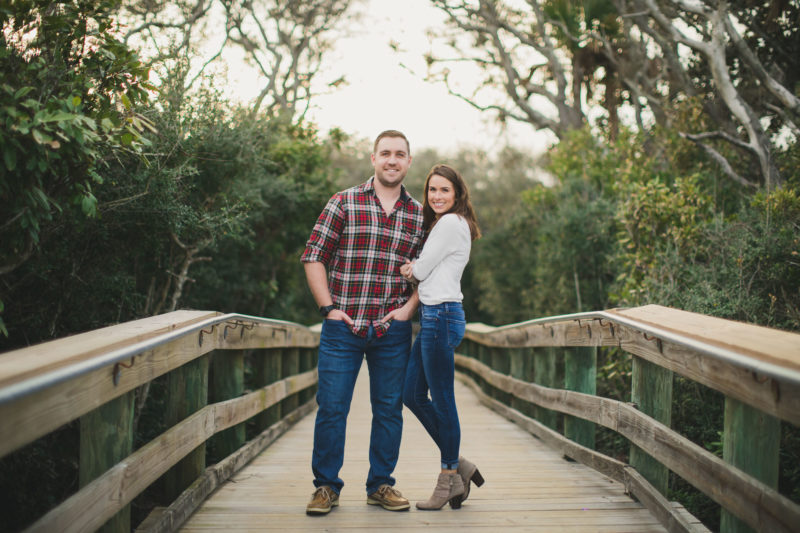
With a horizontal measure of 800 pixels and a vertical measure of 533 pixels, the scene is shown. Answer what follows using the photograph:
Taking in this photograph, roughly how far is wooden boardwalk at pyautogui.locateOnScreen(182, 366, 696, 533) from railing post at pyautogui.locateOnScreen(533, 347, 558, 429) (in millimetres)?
254

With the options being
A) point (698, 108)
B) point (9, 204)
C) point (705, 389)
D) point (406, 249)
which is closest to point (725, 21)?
Answer: point (698, 108)

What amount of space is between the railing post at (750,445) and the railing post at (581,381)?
193cm

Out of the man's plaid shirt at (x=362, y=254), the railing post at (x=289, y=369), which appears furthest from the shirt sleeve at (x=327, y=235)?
the railing post at (x=289, y=369)

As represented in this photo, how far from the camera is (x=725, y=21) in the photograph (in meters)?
7.80

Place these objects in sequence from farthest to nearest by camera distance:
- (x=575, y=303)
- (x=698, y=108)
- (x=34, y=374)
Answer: (x=575, y=303) → (x=698, y=108) → (x=34, y=374)

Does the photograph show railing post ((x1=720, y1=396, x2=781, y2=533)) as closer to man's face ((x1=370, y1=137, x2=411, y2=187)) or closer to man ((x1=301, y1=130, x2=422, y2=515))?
man ((x1=301, y1=130, x2=422, y2=515))

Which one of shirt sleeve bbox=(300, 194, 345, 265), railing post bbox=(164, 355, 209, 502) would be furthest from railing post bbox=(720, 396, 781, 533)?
railing post bbox=(164, 355, 209, 502)

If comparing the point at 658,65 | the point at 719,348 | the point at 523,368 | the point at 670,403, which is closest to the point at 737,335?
the point at 719,348

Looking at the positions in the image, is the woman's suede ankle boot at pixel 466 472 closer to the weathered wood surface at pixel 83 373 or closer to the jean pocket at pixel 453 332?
the jean pocket at pixel 453 332

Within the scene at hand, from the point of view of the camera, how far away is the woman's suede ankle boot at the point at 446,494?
11.1 ft

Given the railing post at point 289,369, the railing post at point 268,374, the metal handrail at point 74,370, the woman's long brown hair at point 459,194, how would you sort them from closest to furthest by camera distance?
1. the metal handrail at point 74,370
2. the woman's long brown hair at point 459,194
3. the railing post at point 268,374
4. the railing post at point 289,369

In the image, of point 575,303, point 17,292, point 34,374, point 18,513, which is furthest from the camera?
point 575,303

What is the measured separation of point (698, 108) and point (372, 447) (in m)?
7.78

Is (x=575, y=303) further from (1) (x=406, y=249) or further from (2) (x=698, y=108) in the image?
(1) (x=406, y=249)
